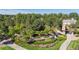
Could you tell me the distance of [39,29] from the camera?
1695 millimetres

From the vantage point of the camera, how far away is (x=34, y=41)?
1.70 meters

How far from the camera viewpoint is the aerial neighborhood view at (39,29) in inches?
66.4

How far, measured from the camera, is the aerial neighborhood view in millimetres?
1688

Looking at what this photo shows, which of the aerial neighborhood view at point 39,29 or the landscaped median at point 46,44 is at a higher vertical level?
the aerial neighborhood view at point 39,29

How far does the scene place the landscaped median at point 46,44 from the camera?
170 cm

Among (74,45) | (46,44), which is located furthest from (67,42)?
(46,44)

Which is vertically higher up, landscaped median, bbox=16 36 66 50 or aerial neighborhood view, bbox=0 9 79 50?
aerial neighborhood view, bbox=0 9 79 50

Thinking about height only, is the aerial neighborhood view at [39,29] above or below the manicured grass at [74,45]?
above

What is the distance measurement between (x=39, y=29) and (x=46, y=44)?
0.48 ft

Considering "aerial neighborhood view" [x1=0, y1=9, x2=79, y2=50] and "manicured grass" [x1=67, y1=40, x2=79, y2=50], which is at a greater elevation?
"aerial neighborhood view" [x1=0, y1=9, x2=79, y2=50]
